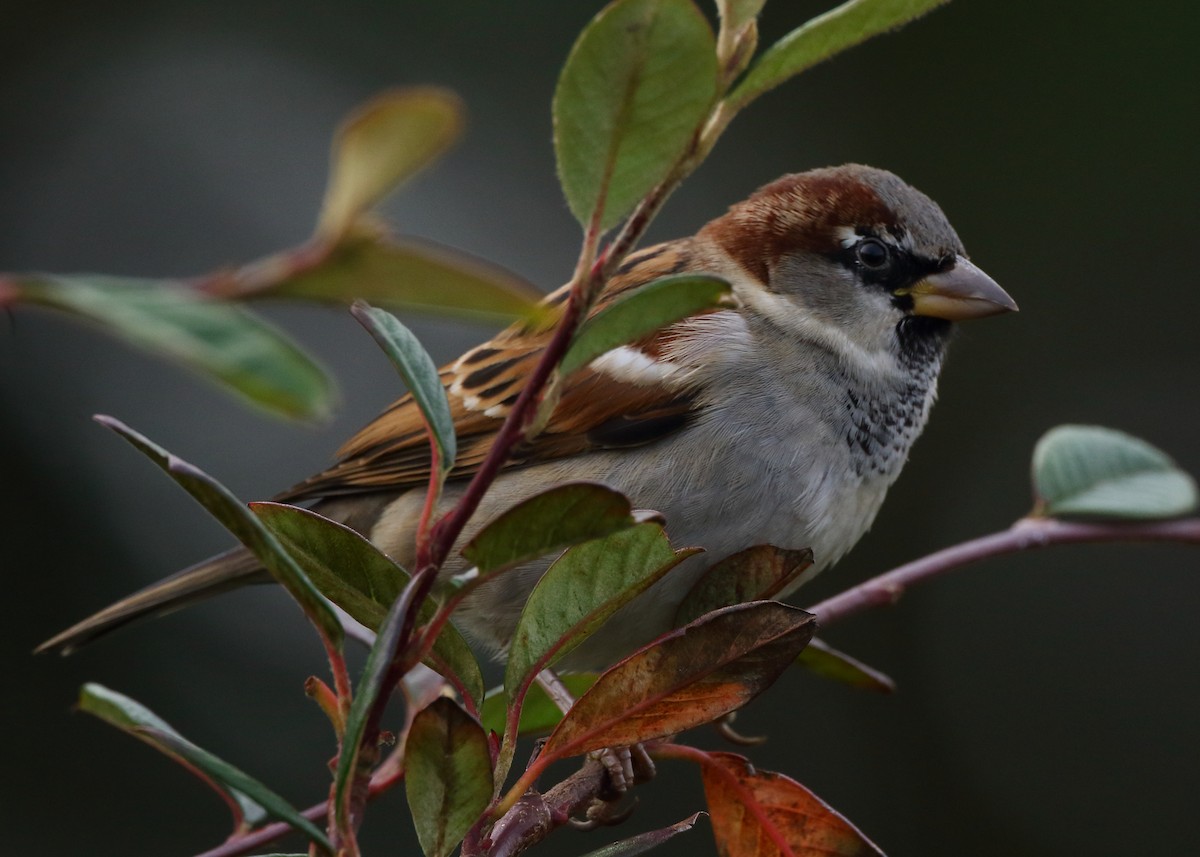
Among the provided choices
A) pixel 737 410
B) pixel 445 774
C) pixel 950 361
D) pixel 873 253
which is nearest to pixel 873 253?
pixel 873 253

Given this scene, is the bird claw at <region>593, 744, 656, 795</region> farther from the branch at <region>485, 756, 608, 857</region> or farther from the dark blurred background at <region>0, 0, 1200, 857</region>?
the dark blurred background at <region>0, 0, 1200, 857</region>

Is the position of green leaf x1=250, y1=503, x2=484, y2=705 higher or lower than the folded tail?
higher

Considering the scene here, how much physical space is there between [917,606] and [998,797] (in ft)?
2.05

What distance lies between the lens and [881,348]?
72.6 inches

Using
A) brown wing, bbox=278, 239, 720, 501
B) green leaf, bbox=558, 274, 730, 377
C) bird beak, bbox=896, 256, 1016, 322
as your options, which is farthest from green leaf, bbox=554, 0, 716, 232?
bird beak, bbox=896, 256, 1016, 322

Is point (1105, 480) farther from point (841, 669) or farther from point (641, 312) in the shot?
point (641, 312)

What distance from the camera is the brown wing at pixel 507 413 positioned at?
1.74 m

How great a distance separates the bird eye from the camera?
1.88 meters

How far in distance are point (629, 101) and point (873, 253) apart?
136 centimetres

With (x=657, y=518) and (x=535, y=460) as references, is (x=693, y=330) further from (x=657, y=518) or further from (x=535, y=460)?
(x=657, y=518)

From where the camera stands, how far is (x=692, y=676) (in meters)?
0.81

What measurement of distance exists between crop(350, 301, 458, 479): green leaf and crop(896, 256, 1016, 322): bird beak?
126cm

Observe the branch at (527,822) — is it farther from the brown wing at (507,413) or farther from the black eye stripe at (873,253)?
the black eye stripe at (873,253)

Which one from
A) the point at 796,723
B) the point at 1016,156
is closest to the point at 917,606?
the point at 796,723
